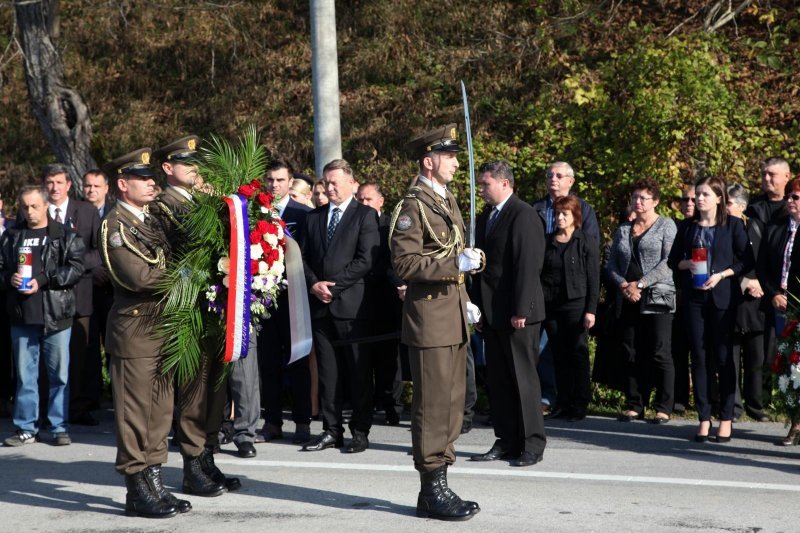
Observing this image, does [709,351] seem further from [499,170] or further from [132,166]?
[132,166]

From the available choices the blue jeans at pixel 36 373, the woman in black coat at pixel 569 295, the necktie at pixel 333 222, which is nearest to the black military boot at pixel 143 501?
the blue jeans at pixel 36 373

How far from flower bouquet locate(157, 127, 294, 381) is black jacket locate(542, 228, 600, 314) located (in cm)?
355

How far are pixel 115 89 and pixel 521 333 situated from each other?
12.0 m

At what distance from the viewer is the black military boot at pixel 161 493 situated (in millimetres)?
7043

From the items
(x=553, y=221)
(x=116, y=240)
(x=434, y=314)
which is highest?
(x=553, y=221)

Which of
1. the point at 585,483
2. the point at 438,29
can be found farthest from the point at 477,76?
the point at 585,483

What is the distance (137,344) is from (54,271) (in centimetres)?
277

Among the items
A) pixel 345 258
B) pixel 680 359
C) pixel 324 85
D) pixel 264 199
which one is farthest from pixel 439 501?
pixel 324 85

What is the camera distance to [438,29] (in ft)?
56.6

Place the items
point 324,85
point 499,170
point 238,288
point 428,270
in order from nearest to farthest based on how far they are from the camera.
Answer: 1. point 428,270
2. point 238,288
3. point 499,170
4. point 324,85

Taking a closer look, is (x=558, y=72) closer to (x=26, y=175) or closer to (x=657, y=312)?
(x=657, y=312)

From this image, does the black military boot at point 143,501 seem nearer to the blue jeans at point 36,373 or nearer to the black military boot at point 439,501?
the black military boot at point 439,501

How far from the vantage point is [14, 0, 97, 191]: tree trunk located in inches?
648

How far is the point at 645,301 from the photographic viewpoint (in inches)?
394
